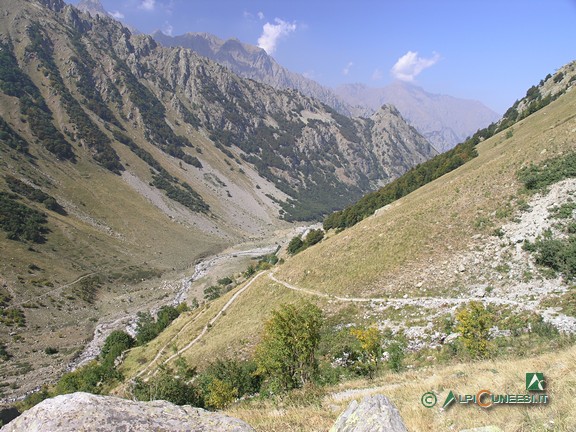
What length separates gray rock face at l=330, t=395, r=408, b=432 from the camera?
25.0ft

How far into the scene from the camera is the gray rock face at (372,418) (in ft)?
25.0

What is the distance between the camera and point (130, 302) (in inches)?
3792

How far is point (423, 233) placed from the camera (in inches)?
1638

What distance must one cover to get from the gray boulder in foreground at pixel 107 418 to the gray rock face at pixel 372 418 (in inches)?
101

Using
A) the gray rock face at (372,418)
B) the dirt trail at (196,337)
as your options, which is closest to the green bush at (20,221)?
the dirt trail at (196,337)

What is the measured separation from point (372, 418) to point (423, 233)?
3659 cm

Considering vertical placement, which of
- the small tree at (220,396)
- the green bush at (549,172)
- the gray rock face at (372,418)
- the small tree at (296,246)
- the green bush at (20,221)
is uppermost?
the green bush at (20,221)

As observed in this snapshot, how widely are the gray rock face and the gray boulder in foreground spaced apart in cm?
256

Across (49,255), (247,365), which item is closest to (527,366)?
(247,365)

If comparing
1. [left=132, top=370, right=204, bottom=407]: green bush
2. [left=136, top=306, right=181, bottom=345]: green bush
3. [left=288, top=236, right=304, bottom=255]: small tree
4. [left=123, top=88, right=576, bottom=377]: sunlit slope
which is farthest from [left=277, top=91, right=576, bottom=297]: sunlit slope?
[left=136, top=306, right=181, bottom=345]: green bush

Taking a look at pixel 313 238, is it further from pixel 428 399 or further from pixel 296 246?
pixel 428 399

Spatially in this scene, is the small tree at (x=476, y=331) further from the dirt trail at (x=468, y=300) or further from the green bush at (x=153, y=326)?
the green bush at (x=153, y=326)

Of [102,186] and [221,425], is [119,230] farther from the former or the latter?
[221,425]

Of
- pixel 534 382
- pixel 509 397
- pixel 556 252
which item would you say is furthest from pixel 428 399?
pixel 556 252
